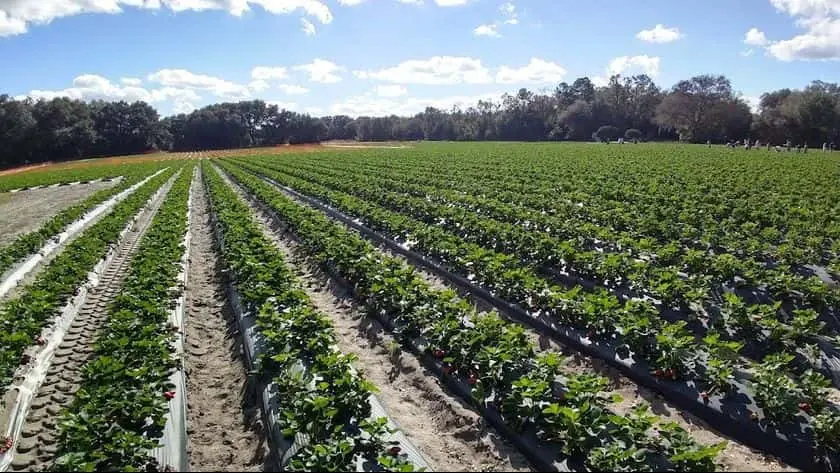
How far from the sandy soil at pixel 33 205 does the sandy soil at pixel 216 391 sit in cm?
1164

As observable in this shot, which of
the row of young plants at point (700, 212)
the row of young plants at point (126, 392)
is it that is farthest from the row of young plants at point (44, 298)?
the row of young plants at point (700, 212)

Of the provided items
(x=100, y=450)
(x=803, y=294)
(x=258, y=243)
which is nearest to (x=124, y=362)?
(x=100, y=450)

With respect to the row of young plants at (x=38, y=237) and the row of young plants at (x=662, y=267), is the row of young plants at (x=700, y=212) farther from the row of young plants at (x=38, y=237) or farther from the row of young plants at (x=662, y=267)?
the row of young plants at (x=38, y=237)

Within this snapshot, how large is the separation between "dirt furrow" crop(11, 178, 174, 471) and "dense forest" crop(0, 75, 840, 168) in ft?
245

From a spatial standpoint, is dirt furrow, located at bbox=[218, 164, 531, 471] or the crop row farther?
the crop row

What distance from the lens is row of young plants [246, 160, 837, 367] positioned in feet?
22.8

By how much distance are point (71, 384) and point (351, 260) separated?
5312 millimetres

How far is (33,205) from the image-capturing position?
26781 millimetres

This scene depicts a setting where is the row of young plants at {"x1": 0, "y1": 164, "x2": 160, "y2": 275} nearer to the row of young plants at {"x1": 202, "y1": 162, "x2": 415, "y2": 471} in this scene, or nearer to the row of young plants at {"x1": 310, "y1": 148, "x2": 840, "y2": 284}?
the row of young plants at {"x1": 202, "y1": 162, "x2": 415, "y2": 471}

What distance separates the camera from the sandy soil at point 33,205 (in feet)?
65.2

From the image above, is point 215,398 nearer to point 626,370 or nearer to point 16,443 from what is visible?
point 16,443

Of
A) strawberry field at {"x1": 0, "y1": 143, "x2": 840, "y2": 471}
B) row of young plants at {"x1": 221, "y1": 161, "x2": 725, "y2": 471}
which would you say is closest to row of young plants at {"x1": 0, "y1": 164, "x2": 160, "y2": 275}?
strawberry field at {"x1": 0, "y1": 143, "x2": 840, "y2": 471}

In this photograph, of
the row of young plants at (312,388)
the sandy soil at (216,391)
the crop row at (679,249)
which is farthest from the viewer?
the crop row at (679,249)

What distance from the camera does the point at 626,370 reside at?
22.4 feet
